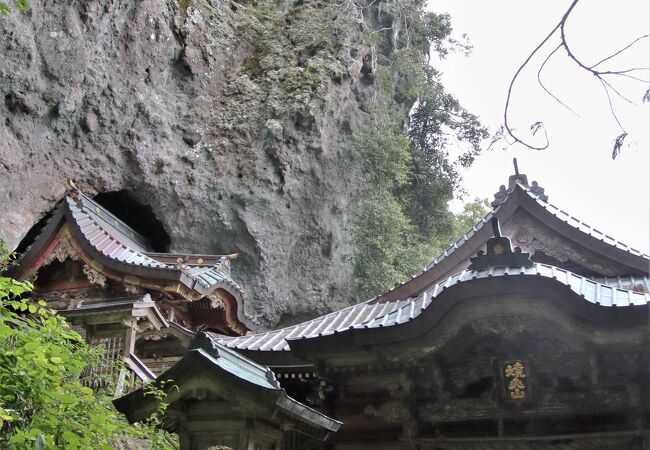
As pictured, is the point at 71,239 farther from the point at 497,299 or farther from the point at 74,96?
the point at 497,299

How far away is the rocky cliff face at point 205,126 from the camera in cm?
1421

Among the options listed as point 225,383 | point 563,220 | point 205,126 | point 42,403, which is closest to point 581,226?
point 563,220

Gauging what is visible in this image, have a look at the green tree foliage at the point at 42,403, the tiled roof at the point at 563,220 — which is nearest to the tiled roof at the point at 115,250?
the tiled roof at the point at 563,220

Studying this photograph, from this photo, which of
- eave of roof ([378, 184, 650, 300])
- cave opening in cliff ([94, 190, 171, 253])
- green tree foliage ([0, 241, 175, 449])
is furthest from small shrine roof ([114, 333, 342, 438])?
cave opening in cliff ([94, 190, 171, 253])

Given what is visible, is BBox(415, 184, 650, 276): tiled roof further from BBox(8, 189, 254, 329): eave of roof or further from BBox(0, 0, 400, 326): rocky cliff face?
BBox(0, 0, 400, 326): rocky cliff face

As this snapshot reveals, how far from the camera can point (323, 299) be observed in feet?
57.2

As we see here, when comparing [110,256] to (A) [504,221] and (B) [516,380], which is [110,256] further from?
(B) [516,380]

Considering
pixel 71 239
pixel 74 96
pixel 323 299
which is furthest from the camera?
pixel 323 299

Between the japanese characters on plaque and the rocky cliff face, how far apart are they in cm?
1124

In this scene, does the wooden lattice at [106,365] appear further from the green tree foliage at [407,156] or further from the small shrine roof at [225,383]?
the green tree foliage at [407,156]

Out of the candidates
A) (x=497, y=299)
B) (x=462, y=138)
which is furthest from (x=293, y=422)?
(x=462, y=138)

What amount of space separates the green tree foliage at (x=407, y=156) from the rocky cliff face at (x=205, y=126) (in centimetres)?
69

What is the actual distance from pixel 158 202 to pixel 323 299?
508cm

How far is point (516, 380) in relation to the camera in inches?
212
